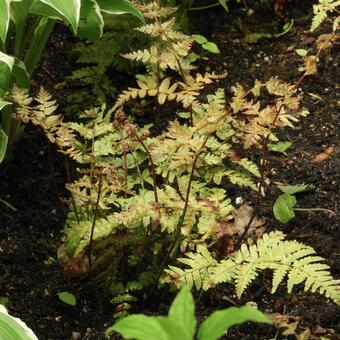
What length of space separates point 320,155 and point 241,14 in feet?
3.23

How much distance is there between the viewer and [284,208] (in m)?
2.34

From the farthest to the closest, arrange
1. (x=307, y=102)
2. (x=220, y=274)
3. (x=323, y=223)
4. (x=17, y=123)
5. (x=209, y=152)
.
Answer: (x=307, y=102) → (x=17, y=123) → (x=323, y=223) → (x=209, y=152) → (x=220, y=274)

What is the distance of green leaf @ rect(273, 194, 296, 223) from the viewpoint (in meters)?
2.33

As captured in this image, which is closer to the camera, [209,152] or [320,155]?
[209,152]

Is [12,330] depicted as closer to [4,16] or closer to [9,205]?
[9,205]

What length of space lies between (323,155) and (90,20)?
979 mm

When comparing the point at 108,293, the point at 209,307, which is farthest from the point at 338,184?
the point at 108,293

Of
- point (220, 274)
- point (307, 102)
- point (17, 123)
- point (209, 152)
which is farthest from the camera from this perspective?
point (307, 102)

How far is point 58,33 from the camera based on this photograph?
3.14 meters

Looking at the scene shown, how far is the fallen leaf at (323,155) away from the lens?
263 centimetres

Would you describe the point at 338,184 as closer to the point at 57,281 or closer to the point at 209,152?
the point at 209,152

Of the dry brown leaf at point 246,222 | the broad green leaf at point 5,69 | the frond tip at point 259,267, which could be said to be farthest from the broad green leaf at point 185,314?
the dry brown leaf at point 246,222

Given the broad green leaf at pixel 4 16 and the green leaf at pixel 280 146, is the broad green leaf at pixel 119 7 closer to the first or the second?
the broad green leaf at pixel 4 16

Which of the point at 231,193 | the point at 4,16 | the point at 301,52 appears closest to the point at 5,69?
the point at 4,16
